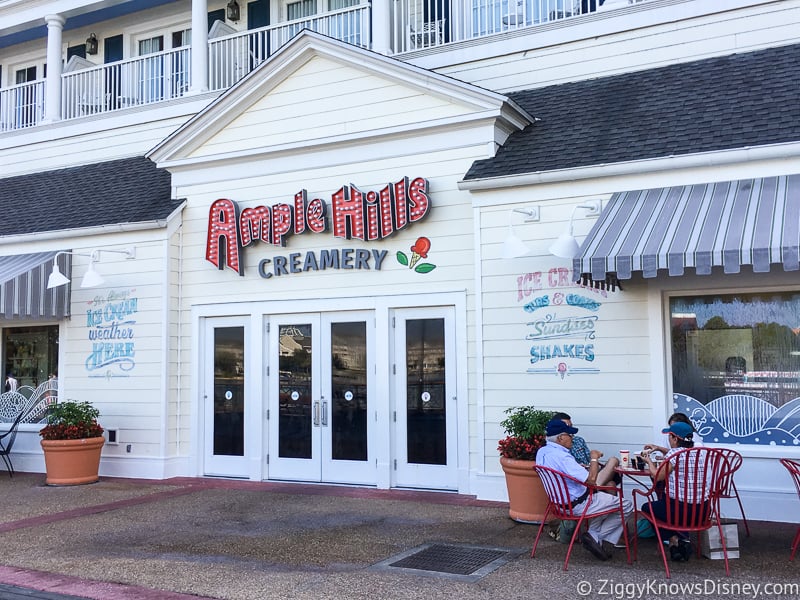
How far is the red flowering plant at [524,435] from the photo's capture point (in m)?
8.65

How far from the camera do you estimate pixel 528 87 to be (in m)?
11.8

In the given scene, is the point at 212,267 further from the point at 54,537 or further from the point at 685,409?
the point at 685,409

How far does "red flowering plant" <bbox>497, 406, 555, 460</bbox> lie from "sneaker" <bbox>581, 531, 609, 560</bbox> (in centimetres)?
170

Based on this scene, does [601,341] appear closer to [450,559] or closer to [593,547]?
[593,547]

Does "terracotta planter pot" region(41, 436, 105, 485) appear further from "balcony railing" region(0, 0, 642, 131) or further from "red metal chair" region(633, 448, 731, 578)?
"red metal chair" region(633, 448, 731, 578)

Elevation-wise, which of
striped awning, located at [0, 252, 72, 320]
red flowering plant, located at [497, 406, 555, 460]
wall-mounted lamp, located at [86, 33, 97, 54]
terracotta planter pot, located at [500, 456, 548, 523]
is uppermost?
wall-mounted lamp, located at [86, 33, 97, 54]

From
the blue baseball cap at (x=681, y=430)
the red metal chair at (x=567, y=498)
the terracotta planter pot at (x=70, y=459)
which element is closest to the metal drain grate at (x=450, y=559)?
the red metal chair at (x=567, y=498)

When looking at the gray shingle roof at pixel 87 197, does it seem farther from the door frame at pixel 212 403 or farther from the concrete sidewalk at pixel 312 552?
the concrete sidewalk at pixel 312 552

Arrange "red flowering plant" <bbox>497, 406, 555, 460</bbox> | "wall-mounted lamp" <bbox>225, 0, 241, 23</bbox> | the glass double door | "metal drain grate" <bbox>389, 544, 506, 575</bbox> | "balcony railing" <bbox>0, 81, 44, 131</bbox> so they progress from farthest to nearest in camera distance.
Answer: "balcony railing" <bbox>0, 81, 44, 131</bbox>, "wall-mounted lamp" <bbox>225, 0, 241, 23</bbox>, the glass double door, "red flowering plant" <bbox>497, 406, 555, 460</bbox>, "metal drain grate" <bbox>389, 544, 506, 575</bbox>

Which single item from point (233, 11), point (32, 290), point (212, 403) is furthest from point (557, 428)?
point (233, 11)

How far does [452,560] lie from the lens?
7.07m

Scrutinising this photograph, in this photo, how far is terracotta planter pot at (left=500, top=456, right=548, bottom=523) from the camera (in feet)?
27.7

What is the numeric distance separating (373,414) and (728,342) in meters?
4.53

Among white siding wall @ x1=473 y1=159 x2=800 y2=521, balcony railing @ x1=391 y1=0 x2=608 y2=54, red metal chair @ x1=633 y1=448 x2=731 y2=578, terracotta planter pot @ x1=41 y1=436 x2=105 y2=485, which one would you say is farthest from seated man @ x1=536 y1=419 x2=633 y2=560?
terracotta planter pot @ x1=41 y1=436 x2=105 y2=485
